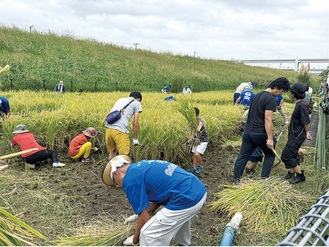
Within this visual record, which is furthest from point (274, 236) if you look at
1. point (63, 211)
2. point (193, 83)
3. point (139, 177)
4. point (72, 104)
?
point (193, 83)

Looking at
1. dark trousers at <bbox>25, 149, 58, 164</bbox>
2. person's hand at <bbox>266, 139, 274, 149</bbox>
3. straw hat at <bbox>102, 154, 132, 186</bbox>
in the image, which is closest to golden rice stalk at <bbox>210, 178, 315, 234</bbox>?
person's hand at <bbox>266, 139, 274, 149</bbox>

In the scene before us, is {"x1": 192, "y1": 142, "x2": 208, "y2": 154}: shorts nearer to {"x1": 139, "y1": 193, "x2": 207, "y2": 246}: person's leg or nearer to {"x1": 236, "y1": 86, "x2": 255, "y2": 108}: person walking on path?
{"x1": 139, "y1": 193, "x2": 207, "y2": 246}: person's leg

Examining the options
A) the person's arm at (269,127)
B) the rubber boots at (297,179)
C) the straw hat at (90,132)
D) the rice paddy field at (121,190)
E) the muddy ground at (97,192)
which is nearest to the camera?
the rice paddy field at (121,190)

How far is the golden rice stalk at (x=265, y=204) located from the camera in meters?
3.05

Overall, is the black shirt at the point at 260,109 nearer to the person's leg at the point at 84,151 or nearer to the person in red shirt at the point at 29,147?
the person's leg at the point at 84,151

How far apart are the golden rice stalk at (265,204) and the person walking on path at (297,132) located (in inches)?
28.2

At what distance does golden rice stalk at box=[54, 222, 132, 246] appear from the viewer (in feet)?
8.47

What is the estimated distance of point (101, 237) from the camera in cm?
263

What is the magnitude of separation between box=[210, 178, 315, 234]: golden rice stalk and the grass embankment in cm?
1418

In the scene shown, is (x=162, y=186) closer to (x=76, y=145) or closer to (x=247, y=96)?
(x=76, y=145)

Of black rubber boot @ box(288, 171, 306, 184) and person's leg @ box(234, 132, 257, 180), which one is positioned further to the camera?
black rubber boot @ box(288, 171, 306, 184)

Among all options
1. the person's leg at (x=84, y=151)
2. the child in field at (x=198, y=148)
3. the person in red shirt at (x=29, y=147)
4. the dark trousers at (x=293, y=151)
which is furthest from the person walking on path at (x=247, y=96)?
the person in red shirt at (x=29, y=147)

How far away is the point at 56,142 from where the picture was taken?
5699mm

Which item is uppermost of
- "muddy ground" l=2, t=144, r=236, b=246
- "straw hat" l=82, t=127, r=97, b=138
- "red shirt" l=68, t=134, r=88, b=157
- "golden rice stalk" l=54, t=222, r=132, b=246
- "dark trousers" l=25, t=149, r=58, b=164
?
"straw hat" l=82, t=127, r=97, b=138
